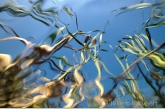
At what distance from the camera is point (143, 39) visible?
1.31 metres

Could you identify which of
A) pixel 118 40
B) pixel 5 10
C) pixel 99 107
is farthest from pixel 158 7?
pixel 5 10

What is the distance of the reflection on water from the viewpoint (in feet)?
4.16

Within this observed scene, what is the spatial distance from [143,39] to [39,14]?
0.69 m

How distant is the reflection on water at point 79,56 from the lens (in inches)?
49.9

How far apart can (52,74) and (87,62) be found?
23cm

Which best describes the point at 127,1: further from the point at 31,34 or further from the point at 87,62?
the point at 31,34

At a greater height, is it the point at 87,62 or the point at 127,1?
the point at 127,1

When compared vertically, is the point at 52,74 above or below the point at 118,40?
below

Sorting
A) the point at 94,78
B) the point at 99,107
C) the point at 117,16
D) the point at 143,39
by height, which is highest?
the point at 117,16

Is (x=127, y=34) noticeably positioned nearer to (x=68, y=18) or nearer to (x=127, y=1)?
(x=127, y=1)

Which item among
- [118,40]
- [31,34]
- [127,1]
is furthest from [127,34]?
[31,34]

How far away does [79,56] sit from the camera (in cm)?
131

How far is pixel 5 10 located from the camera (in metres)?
1.33

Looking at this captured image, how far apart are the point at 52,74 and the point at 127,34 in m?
0.54
